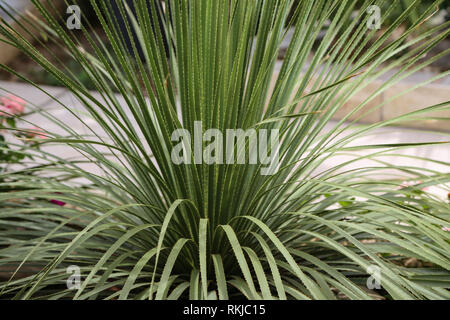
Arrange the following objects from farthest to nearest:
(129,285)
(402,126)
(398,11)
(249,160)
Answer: (398,11), (402,126), (249,160), (129,285)

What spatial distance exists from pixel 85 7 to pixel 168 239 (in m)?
3.82

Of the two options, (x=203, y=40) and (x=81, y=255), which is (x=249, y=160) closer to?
(x=203, y=40)

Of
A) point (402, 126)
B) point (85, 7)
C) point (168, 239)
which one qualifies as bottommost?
point (168, 239)

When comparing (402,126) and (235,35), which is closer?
(235,35)

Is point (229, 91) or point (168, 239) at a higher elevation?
point (229, 91)

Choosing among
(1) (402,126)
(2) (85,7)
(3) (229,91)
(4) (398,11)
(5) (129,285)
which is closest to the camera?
(5) (129,285)

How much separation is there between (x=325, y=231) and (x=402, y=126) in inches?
80.6

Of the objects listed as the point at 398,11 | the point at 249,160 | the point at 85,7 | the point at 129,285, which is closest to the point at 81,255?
the point at 129,285

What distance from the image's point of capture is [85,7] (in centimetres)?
423

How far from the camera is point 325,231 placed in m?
0.98

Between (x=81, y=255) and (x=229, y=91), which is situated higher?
(x=229, y=91)
